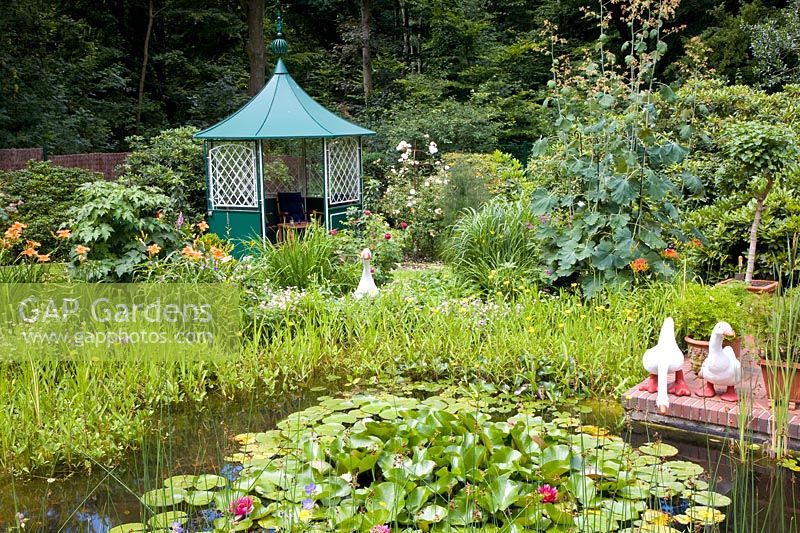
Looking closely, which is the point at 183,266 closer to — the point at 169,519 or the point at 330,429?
the point at 330,429

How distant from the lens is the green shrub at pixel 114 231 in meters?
5.20

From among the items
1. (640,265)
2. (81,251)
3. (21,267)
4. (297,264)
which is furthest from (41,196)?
(640,265)

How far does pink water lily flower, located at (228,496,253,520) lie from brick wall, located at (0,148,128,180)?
10.0 metres

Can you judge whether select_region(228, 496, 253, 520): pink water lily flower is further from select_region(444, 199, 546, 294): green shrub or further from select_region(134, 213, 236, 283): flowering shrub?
select_region(444, 199, 546, 294): green shrub

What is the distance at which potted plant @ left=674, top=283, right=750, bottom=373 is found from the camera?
14.9ft

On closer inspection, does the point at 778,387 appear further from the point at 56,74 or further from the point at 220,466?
→ the point at 56,74

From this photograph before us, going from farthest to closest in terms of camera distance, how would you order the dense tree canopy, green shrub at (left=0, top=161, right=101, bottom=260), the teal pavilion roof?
the dense tree canopy → the teal pavilion roof → green shrub at (left=0, top=161, right=101, bottom=260)

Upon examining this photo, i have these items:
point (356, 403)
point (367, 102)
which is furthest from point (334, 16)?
point (356, 403)

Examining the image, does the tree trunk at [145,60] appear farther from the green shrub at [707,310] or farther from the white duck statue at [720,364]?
the white duck statue at [720,364]

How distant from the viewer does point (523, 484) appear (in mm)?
3033

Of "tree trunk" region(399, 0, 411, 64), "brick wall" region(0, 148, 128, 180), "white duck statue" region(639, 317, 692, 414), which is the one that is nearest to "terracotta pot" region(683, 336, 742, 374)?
"white duck statue" region(639, 317, 692, 414)

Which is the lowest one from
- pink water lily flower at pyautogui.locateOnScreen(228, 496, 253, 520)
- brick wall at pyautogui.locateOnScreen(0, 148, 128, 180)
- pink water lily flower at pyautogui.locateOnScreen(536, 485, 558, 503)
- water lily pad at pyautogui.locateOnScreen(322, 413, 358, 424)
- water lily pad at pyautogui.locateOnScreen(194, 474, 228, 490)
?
water lily pad at pyautogui.locateOnScreen(194, 474, 228, 490)

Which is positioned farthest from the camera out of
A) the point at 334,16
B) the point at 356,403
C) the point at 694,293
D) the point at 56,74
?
the point at 334,16

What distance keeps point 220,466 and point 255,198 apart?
6.15 m
